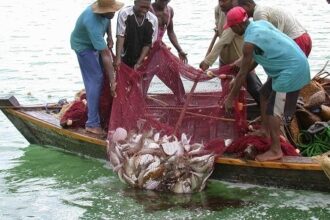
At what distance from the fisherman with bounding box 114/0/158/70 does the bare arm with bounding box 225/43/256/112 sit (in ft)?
5.12

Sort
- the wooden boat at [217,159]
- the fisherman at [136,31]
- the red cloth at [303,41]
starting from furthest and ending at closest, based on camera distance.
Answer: the fisherman at [136,31] → the red cloth at [303,41] → the wooden boat at [217,159]

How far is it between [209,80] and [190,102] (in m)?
0.36

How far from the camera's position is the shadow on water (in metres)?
7.74

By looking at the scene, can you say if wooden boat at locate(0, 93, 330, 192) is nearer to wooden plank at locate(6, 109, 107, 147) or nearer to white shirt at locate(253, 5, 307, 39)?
wooden plank at locate(6, 109, 107, 147)

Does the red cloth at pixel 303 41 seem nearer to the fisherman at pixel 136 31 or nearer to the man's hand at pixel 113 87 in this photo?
the fisherman at pixel 136 31

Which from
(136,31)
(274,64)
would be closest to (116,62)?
(136,31)

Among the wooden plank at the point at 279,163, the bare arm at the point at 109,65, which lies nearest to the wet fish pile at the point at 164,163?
the wooden plank at the point at 279,163

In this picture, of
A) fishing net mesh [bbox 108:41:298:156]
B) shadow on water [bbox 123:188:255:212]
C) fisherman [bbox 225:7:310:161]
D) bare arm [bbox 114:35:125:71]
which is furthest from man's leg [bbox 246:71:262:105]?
bare arm [bbox 114:35:125:71]

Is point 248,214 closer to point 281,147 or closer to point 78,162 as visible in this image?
point 281,147

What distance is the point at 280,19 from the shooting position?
821cm

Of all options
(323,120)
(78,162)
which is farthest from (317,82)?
(78,162)

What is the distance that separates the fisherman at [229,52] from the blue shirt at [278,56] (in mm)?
798

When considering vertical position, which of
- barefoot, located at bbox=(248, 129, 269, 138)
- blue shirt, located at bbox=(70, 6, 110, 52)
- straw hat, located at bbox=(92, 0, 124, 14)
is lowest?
barefoot, located at bbox=(248, 129, 269, 138)

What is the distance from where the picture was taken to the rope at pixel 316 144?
26.8 ft
